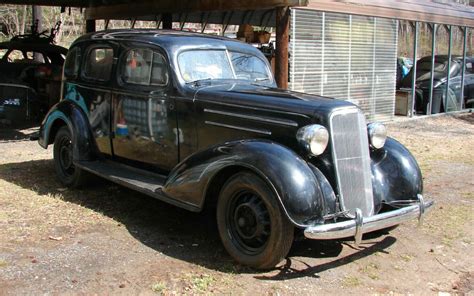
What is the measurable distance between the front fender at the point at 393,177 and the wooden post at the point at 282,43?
14.4ft

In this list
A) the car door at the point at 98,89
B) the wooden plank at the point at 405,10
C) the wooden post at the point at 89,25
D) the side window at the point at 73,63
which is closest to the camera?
the car door at the point at 98,89

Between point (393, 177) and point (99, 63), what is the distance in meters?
3.50

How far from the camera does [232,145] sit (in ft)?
14.7

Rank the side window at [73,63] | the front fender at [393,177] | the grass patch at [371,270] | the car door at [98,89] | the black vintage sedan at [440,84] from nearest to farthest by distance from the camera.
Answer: the grass patch at [371,270] → the front fender at [393,177] → the car door at [98,89] → the side window at [73,63] → the black vintage sedan at [440,84]

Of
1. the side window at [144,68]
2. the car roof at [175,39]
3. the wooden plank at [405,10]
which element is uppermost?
the wooden plank at [405,10]

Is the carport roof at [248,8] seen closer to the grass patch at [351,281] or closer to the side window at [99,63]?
the side window at [99,63]

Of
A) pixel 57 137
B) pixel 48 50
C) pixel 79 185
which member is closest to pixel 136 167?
pixel 79 185

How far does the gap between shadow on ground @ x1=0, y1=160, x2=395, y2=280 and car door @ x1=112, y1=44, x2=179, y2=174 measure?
0.52m

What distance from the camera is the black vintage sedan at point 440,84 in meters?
15.0

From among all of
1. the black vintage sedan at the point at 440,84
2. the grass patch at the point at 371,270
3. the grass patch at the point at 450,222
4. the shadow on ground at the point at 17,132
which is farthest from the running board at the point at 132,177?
the black vintage sedan at the point at 440,84

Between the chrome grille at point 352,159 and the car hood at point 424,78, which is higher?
the car hood at point 424,78

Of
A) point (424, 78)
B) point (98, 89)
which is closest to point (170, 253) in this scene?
point (98, 89)

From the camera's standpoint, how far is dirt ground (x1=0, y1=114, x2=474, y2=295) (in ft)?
13.3

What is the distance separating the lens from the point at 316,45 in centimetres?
1073
